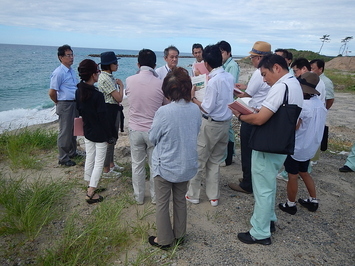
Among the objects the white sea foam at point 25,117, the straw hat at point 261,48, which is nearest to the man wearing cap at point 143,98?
the straw hat at point 261,48

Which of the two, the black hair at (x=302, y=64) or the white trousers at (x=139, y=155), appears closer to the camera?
the white trousers at (x=139, y=155)

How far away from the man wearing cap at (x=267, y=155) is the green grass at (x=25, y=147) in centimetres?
382

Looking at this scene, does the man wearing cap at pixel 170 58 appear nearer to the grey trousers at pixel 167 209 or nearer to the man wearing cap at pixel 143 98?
the man wearing cap at pixel 143 98

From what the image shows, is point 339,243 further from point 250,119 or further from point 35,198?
point 35,198

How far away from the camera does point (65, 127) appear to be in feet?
16.2

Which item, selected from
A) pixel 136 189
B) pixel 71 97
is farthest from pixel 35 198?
pixel 71 97

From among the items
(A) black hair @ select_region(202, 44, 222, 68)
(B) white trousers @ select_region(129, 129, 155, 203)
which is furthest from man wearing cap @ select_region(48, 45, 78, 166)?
(A) black hair @ select_region(202, 44, 222, 68)

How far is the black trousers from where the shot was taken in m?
3.92

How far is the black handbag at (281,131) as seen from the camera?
8.20ft

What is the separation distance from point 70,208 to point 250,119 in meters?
2.61

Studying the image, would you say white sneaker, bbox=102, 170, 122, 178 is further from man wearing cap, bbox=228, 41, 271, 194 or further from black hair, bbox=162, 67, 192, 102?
black hair, bbox=162, 67, 192, 102

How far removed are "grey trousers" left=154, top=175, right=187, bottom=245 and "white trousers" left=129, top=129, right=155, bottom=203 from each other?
2.29ft

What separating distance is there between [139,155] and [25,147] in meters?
3.35

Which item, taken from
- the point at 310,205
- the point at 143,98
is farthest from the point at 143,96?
the point at 310,205
